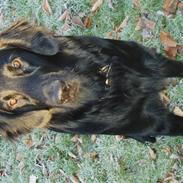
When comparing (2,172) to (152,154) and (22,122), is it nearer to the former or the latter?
(152,154)

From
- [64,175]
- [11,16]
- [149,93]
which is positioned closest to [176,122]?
[149,93]

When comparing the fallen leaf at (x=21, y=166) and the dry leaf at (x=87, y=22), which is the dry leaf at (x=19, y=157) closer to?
the fallen leaf at (x=21, y=166)

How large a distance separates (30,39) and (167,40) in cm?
196

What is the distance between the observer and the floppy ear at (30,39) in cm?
408

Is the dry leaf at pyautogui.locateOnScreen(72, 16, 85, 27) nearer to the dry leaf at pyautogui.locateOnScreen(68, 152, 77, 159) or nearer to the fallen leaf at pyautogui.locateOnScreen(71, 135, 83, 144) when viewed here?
the fallen leaf at pyautogui.locateOnScreen(71, 135, 83, 144)

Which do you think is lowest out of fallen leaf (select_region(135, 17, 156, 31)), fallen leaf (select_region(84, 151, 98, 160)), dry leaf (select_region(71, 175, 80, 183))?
dry leaf (select_region(71, 175, 80, 183))

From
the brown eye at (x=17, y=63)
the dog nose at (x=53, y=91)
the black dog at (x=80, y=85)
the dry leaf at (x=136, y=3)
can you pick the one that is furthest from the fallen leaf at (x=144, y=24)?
the dog nose at (x=53, y=91)

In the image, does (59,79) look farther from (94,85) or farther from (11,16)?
(11,16)

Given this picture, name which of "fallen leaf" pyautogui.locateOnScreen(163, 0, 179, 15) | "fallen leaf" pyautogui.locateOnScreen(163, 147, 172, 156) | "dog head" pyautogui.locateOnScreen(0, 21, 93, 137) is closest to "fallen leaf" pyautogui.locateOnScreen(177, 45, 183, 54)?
"fallen leaf" pyautogui.locateOnScreen(163, 0, 179, 15)

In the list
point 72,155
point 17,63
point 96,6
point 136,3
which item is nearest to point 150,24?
point 136,3

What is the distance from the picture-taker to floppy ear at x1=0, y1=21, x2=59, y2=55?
408 cm

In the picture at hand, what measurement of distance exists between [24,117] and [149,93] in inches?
44.6

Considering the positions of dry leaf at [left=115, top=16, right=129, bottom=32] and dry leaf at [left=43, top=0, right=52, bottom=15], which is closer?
dry leaf at [left=115, top=16, right=129, bottom=32]

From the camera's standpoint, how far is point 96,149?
19.7ft
